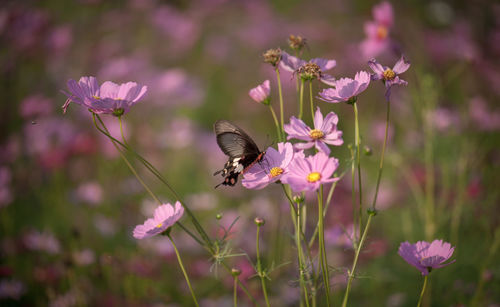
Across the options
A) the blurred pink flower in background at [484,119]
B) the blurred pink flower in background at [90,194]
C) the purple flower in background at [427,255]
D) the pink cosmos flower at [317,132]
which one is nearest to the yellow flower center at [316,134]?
the pink cosmos flower at [317,132]

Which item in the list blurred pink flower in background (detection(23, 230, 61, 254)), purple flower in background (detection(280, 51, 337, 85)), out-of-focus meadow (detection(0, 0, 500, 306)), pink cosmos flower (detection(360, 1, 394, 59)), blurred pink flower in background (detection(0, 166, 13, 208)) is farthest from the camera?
blurred pink flower in background (detection(0, 166, 13, 208))

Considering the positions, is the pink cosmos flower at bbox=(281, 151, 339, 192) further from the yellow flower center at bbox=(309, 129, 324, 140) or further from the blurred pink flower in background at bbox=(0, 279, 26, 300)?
the blurred pink flower in background at bbox=(0, 279, 26, 300)

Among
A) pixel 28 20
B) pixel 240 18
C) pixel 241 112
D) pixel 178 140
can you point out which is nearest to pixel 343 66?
pixel 241 112

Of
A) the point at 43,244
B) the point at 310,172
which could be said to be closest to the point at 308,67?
the point at 310,172

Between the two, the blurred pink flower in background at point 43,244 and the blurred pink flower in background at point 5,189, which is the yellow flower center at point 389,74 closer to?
the blurred pink flower in background at point 43,244

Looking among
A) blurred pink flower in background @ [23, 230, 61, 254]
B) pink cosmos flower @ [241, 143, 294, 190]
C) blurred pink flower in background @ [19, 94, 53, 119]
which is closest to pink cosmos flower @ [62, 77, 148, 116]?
pink cosmos flower @ [241, 143, 294, 190]

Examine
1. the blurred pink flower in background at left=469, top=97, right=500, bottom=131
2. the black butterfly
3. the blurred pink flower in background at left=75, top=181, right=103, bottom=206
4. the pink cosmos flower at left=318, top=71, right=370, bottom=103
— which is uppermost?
the pink cosmos flower at left=318, top=71, right=370, bottom=103

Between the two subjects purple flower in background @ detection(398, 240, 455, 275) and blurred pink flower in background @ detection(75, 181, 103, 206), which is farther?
blurred pink flower in background @ detection(75, 181, 103, 206)

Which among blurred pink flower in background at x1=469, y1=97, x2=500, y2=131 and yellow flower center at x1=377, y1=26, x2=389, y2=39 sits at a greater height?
yellow flower center at x1=377, y1=26, x2=389, y2=39

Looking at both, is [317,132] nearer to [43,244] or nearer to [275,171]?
[275,171]
